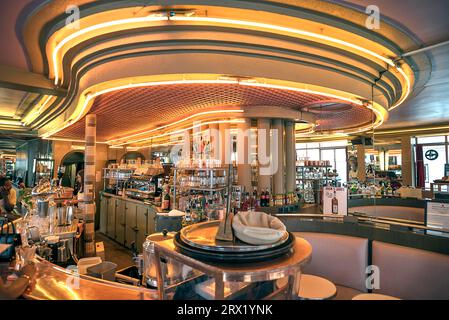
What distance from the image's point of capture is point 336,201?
312 cm

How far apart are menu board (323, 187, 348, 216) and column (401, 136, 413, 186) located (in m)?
9.36

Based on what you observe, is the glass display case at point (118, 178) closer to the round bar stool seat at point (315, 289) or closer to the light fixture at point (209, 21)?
the light fixture at point (209, 21)

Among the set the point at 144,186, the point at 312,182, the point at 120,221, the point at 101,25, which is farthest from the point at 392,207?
the point at 120,221

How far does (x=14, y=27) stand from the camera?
8.96 feet

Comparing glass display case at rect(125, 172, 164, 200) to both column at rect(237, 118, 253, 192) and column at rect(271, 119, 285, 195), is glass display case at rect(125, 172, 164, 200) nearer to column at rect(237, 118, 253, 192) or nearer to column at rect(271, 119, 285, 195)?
column at rect(237, 118, 253, 192)

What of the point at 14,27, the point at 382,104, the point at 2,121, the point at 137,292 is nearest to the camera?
the point at 137,292

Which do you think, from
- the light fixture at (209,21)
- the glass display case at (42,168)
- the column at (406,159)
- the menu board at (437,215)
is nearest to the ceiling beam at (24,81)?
the light fixture at (209,21)

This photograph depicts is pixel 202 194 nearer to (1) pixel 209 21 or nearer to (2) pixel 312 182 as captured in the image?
(1) pixel 209 21

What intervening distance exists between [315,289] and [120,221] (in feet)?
20.4

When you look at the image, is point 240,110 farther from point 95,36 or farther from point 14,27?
point 14,27

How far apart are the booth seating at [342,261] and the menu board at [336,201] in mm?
755

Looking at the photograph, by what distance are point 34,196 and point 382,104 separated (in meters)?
6.02

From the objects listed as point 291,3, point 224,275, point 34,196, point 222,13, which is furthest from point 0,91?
point 224,275

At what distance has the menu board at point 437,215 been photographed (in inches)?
88.2
